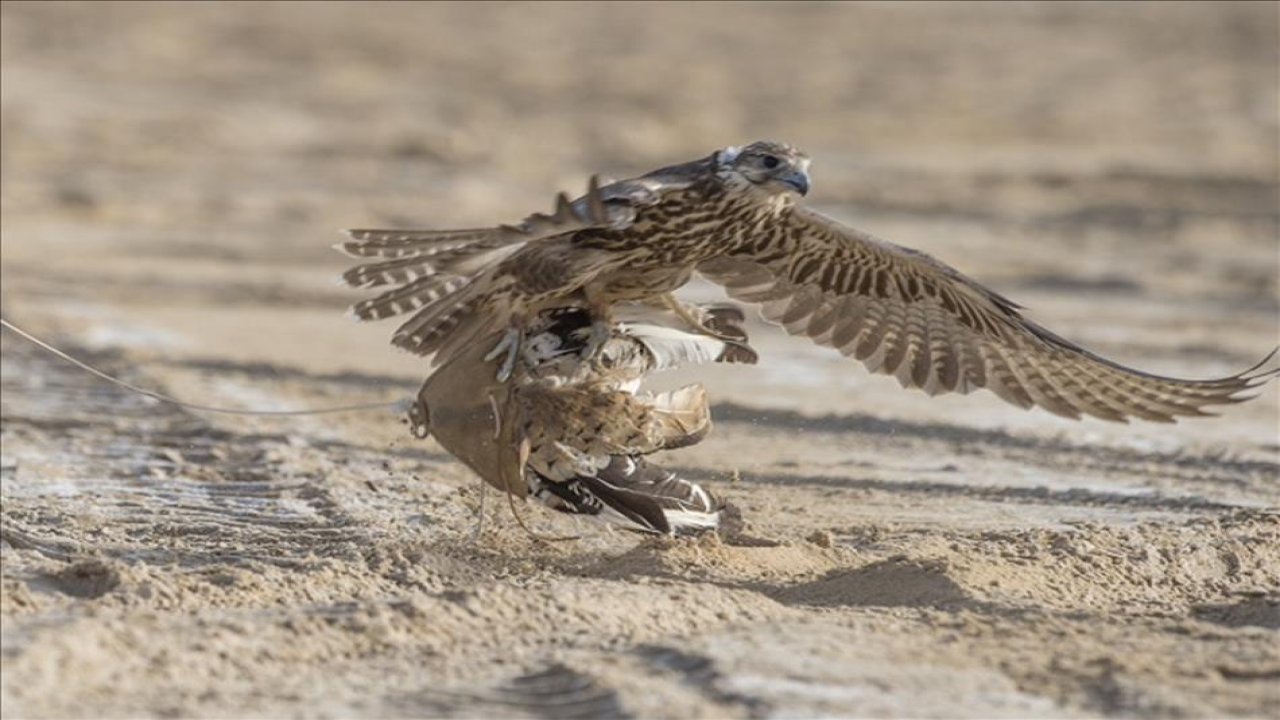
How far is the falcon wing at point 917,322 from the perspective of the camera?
635cm

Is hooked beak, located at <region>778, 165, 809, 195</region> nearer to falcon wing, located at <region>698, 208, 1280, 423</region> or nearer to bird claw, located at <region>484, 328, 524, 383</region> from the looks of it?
falcon wing, located at <region>698, 208, 1280, 423</region>

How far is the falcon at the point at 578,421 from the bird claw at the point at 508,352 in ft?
0.05

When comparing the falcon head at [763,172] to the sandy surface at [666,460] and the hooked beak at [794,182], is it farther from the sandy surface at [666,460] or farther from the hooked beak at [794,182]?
the sandy surface at [666,460]

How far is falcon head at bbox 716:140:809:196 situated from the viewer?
612cm

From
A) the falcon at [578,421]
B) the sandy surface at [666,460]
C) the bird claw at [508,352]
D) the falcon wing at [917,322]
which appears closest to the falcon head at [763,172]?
the falcon wing at [917,322]

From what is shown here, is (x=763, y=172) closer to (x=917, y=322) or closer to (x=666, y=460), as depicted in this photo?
(x=917, y=322)

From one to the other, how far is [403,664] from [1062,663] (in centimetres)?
140

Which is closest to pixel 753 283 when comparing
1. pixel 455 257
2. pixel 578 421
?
pixel 578 421

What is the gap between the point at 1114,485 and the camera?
7.37 metres

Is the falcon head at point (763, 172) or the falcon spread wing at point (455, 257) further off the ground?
the falcon head at point (763, 172)

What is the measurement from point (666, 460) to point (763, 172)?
5.56 ft

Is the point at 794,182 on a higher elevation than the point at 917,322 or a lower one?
higher

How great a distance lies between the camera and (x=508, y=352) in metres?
5.90

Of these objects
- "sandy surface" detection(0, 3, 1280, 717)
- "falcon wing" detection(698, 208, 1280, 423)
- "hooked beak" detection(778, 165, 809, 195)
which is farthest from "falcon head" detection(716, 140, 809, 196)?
"sandy surface" detection(0, 3, 1280, 717)
